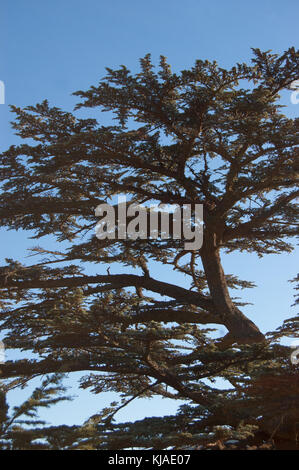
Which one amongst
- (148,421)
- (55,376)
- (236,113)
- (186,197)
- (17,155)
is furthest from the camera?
(186,197)

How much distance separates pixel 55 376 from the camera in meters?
6.80

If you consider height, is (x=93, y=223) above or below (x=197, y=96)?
below

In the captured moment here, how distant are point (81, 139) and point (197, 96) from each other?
2.91 meters

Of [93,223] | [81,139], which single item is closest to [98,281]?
[93,223]

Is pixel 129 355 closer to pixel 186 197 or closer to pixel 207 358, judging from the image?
pixel 207 358

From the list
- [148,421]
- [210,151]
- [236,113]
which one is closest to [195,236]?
[210,151]

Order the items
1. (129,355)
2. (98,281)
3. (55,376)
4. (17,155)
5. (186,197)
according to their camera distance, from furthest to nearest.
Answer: (186,197) < (98,281) < (17,155) < (129,355) < (55,376)

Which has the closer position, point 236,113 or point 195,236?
point 236,113

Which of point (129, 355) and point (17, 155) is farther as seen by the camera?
point (17, 155)

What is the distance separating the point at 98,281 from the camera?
479 inches

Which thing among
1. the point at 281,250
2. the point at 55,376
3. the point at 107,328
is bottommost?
the point at 55,376

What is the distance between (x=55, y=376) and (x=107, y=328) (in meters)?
2.59

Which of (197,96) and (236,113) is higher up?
(197,96)

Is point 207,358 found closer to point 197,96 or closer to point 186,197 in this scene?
point 186,197
